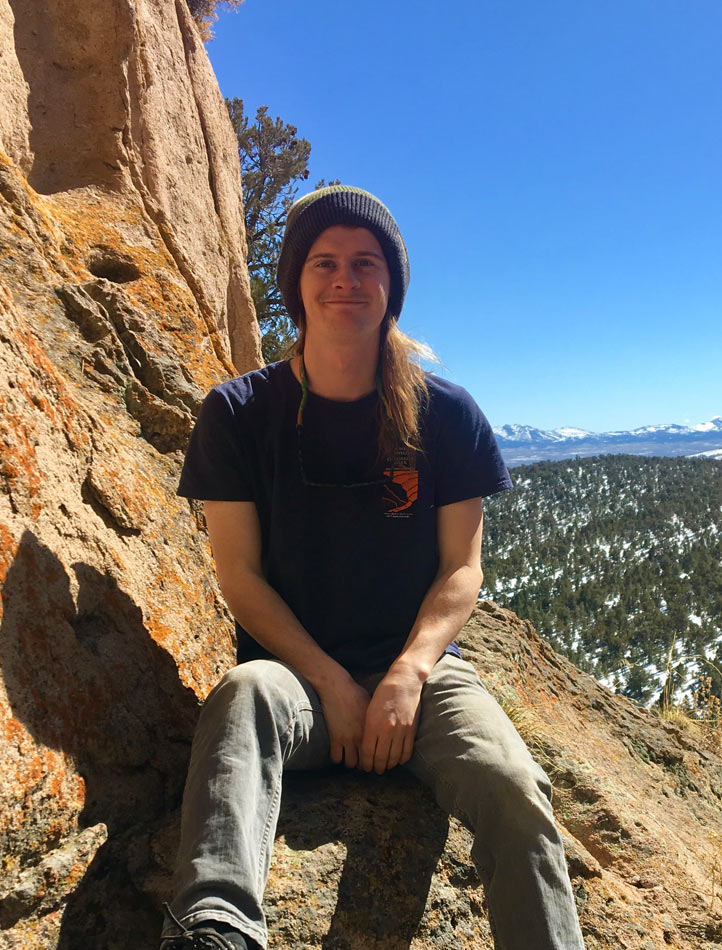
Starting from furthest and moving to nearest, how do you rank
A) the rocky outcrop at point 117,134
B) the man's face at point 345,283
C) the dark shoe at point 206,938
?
the rocky outcrop at point 117,134, the man's face at point 345,283, the dark shoe at point 206,938

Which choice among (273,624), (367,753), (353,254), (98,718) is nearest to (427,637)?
(367,753)

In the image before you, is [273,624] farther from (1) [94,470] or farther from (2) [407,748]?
Answer: (1) [94,470]

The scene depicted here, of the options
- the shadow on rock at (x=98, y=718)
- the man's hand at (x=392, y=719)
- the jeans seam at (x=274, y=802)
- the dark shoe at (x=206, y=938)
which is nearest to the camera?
the dark shoe at (x=206, y=938)

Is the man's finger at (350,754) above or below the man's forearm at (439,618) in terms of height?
below

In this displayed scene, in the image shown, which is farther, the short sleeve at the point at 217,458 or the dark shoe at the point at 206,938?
the short sleeve at the point at 217,458

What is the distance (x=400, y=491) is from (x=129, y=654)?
1177mm

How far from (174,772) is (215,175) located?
6.22 meters

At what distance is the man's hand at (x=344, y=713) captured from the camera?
2305 mm

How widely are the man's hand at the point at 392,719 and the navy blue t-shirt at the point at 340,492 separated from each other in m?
0.22

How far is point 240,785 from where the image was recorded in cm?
187

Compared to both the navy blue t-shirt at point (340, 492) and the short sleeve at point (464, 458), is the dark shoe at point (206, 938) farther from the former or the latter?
the short sleeve at point (464, 458)

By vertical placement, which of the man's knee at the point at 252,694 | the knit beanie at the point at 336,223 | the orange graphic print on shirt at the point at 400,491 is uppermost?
the knit beanie at the point at 336,223

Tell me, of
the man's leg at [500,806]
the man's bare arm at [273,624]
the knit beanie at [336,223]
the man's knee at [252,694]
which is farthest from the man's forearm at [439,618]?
the knit beanie at [336,223]

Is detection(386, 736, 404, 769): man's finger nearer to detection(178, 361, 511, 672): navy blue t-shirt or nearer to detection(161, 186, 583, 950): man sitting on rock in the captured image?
detection(161, 186, 583, 950): man sitting on rock
